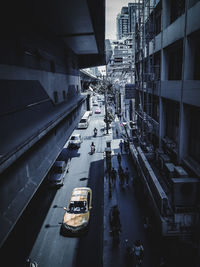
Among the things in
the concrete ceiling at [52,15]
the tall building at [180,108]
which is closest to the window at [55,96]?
the concrete ceiling at [52,15]

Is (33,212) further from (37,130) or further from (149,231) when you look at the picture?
(37,130)

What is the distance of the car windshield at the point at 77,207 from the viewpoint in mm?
→ 12438

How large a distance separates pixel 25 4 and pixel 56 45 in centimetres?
568

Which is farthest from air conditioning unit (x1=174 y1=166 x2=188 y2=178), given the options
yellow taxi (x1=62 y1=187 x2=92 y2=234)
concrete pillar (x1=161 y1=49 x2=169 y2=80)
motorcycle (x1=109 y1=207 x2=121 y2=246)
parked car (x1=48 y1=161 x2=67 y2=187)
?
parked car (x1=48 y1=161 x2=67 y2=187)

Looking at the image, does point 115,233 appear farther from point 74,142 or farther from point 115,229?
point 74,142

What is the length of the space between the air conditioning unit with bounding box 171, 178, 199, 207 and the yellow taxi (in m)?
5.90

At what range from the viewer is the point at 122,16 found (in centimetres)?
17350

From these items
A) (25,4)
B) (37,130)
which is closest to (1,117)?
(37,130)

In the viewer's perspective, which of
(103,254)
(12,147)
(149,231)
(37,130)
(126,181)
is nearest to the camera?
(12,147)

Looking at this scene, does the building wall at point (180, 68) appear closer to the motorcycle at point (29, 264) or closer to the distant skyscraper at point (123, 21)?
the motorcycle at point (29, 264)

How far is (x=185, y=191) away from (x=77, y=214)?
700 centimetres

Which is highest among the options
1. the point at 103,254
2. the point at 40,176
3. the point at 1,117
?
the point at 1,117

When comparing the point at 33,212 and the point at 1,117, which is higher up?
the point at 1,117

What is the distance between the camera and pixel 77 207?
1266 centimetres
